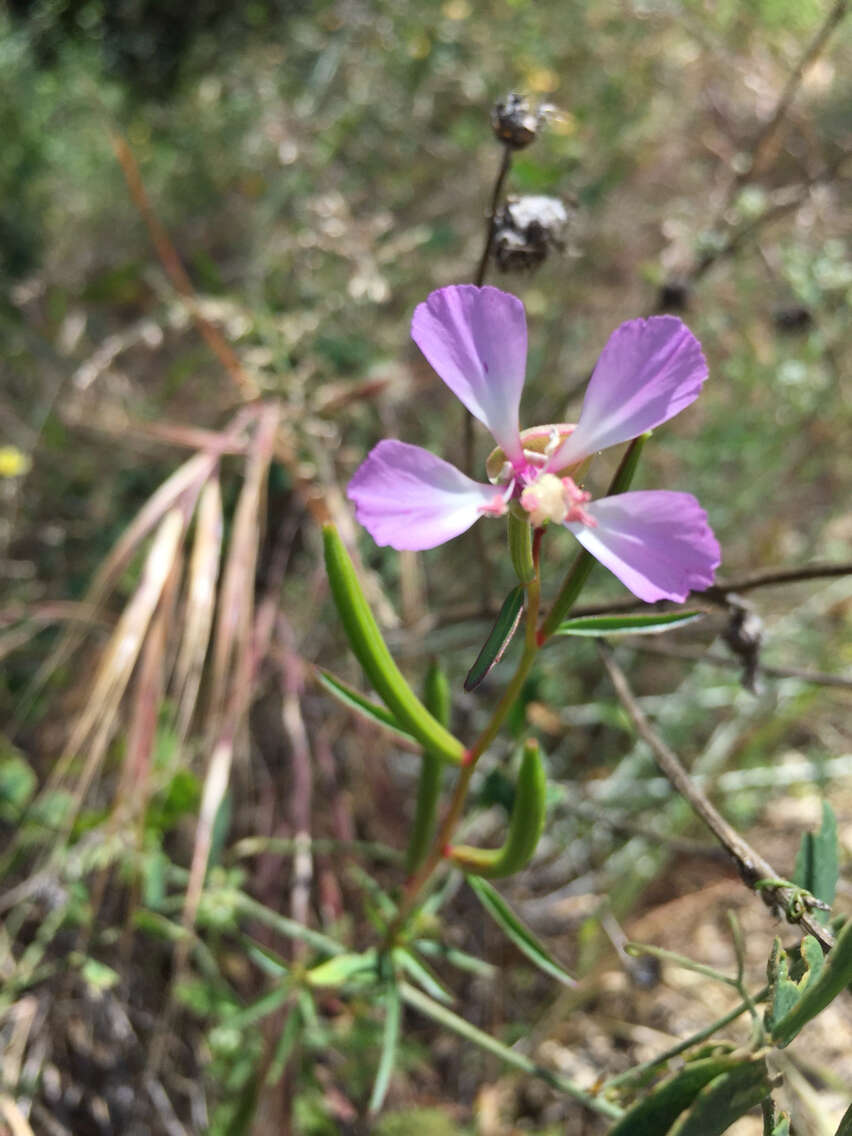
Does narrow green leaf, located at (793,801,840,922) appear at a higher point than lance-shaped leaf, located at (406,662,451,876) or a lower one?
higher

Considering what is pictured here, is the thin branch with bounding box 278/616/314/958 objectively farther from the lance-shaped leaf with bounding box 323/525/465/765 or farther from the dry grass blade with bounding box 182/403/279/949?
the lance-shaped leaf with bounding box 323/525/465/765

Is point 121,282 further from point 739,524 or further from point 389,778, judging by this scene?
point 739,524

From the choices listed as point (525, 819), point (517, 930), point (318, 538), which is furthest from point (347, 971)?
point (318, 538)

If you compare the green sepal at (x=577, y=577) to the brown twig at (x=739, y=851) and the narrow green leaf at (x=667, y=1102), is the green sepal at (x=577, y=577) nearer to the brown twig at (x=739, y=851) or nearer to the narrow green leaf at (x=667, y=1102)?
the brown twig at (x=739, y=851)

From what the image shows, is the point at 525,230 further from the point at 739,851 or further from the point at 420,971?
the point at 420,971

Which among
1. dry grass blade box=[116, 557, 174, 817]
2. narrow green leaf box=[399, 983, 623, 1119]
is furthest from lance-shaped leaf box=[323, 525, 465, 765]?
dry grass blade box=[116, 557, 174, 817]

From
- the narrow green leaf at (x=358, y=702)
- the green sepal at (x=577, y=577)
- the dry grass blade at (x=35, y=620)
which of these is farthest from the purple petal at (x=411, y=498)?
the dry grass blade at (x=35, y=620)

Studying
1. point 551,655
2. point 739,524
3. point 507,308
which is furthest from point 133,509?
point 507,308
